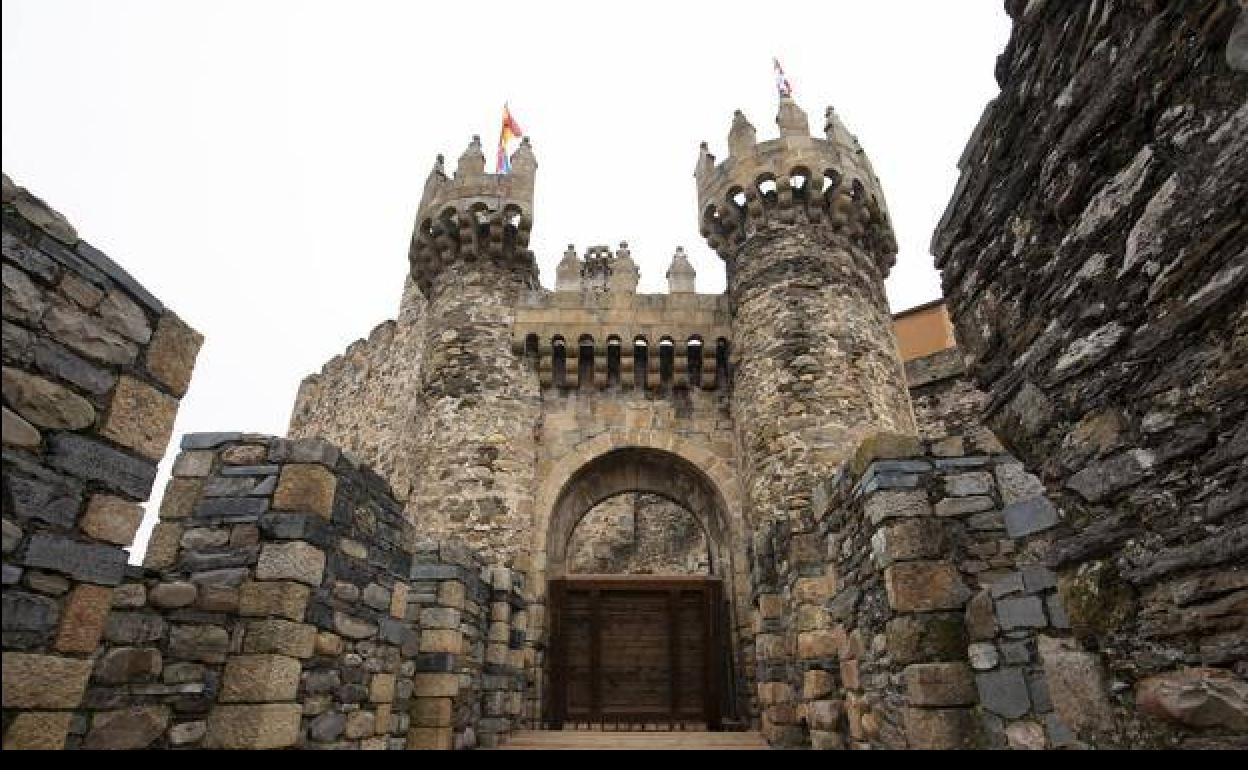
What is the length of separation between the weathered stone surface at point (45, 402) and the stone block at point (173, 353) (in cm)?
31

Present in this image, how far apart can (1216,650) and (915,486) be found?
7.76 ft

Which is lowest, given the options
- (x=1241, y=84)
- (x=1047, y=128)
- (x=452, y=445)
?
(x=1241, y=84)

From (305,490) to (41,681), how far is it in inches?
72.9

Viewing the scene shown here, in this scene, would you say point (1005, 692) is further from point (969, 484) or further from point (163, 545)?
point (163, 545)

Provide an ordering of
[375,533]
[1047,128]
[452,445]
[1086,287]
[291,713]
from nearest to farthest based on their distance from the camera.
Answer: [1086,287] < [1047,128] < [291,713] < [375,533] < [452,445]

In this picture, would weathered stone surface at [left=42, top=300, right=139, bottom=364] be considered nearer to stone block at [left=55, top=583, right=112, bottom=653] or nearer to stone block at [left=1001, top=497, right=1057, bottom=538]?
stone block at [left=55, top=583, right=112, bottom=653]

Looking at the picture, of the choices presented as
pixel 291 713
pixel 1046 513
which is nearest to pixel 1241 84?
pixel 1046 513

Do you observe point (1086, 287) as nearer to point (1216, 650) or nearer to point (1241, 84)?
point (1241, 84)

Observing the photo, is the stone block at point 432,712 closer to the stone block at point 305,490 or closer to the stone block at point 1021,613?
the stone block at point 305,490

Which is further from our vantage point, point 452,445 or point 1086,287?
point 452,445

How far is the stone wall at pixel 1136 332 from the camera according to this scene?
5.22 ft

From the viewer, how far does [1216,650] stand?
1.60 metres

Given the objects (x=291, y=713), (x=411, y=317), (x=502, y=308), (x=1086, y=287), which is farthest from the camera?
(x=411, y=317)

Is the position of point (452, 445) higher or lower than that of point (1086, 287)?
higher
